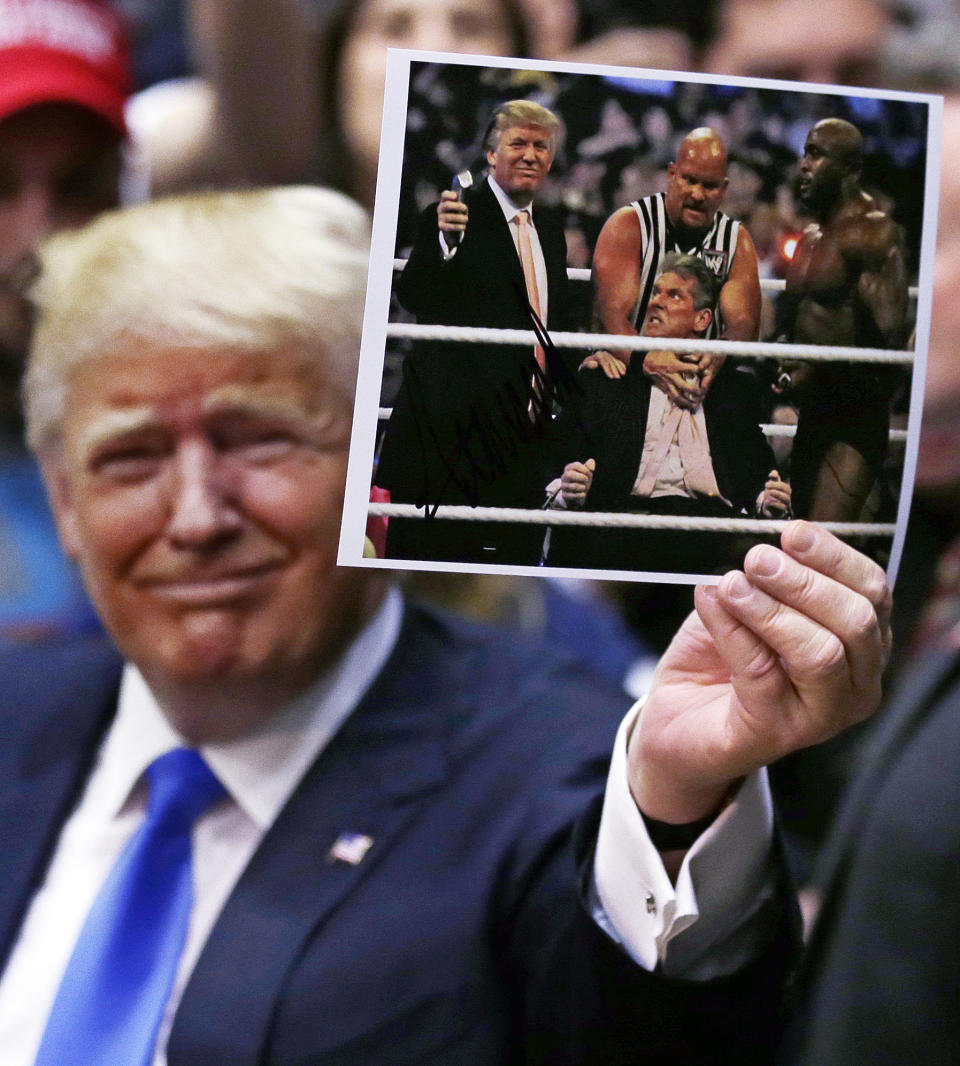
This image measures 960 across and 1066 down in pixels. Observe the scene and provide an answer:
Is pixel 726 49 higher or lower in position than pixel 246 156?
higher

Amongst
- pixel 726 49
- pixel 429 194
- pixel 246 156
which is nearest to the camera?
pixel 429 194

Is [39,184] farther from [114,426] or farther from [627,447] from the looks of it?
[627,447]

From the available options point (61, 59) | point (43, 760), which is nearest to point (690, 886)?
point (43, 760)

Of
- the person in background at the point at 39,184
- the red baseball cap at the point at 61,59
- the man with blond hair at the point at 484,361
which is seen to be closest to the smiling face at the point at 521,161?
the man with blond hair at the point at 484,361

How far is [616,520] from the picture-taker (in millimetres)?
1104

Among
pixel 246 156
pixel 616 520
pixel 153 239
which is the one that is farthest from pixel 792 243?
pixel 246 156

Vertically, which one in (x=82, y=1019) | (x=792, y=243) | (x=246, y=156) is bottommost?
(x=82, y=1019)

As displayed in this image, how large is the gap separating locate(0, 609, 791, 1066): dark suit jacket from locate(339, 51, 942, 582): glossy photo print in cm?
36

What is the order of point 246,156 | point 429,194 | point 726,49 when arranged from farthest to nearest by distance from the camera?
point 726,49, point 246,156, point 429,194

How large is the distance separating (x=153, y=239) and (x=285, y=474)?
0.93 ft

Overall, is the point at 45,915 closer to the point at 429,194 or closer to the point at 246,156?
the point at 429,194

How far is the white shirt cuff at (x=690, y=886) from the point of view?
4.01 feet

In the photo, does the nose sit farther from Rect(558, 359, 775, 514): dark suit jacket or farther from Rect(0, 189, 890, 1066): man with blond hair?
Rect(558, 359, 775, 514): dark suit jacket

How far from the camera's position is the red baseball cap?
7.53ft
